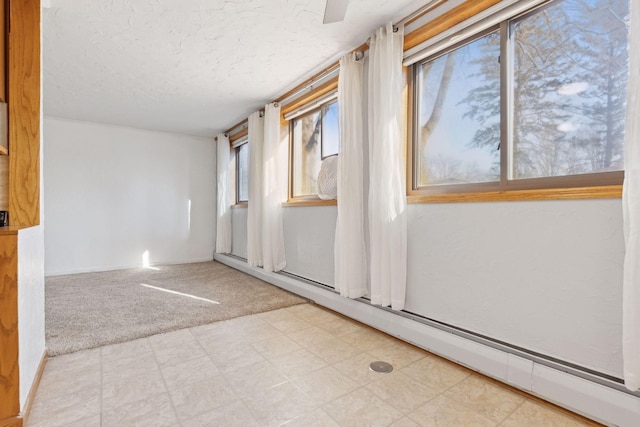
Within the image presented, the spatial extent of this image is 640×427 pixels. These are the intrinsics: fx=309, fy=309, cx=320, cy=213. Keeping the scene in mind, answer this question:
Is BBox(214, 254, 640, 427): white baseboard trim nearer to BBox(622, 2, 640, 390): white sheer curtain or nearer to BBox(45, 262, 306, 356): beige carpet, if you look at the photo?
BBox(622, 2, 640, 390): white sheer curtain

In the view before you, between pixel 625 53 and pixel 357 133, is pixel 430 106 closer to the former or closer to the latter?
pixel 357 133

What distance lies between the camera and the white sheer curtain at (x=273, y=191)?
12.2ft

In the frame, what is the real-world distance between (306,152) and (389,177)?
180 centimetres

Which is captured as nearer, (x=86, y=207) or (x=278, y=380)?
(x=278, y=380)

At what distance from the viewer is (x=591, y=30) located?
1.49m

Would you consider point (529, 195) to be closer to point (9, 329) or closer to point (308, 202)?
point (308, 202)

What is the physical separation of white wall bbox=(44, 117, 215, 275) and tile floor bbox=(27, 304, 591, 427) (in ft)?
10.9

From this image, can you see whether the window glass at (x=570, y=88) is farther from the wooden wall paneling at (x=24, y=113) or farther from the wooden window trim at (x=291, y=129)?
the wooden wall paneling at (x=24, y=113)

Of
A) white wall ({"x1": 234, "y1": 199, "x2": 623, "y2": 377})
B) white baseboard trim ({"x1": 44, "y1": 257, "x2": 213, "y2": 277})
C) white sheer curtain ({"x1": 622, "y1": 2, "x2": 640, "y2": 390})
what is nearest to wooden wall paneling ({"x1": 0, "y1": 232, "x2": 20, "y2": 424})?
white wall ({"x1": 234, "y1": 199, "x2": 623, "y2": 377})

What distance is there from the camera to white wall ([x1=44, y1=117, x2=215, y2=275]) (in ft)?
14.6

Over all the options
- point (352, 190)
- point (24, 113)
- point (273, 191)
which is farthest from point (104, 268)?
point (352, 190)

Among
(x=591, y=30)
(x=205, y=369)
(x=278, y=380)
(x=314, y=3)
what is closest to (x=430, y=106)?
(x=591, y=30)

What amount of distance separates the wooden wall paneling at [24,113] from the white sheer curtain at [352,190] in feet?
6.38

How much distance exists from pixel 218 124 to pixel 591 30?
4.48m
